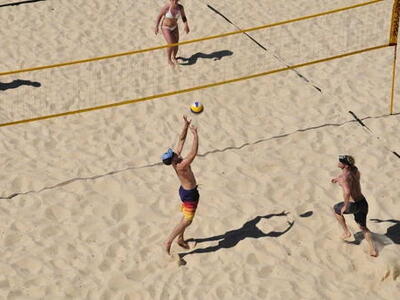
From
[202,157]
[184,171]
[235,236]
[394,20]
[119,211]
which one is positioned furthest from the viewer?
[394,20]

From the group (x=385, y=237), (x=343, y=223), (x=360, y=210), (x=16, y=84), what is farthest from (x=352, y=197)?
(x=16, y=84)

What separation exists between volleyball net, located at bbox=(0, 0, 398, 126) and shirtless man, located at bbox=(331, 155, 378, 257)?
3.29 metres

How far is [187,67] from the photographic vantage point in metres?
11.8

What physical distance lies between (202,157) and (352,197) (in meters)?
2.57

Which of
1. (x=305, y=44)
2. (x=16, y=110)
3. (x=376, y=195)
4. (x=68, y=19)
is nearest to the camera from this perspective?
(x=376, y=195)

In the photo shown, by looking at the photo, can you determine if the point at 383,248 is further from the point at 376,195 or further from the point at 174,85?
the point at 174,85

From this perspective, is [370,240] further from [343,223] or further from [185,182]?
[185,182]

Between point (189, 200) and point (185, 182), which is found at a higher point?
point (185, 182)

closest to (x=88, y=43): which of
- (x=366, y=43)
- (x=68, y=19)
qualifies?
(x=68, y=19)

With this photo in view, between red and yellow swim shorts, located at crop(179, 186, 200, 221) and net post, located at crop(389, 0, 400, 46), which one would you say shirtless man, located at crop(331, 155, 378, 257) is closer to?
red and yellow swim shorts, located at crop(179, 186, 200, 221)

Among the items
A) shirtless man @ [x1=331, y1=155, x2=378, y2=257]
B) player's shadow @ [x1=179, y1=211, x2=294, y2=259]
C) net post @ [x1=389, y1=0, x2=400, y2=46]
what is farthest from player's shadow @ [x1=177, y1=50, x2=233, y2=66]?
shirtless man @ [x1=331, y1=155, x2=378, y2=257]

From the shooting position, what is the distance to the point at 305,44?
40.7 feet

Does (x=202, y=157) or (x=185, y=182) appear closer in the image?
(x=185, y=182)

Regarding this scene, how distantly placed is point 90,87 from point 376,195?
4.71 metres
